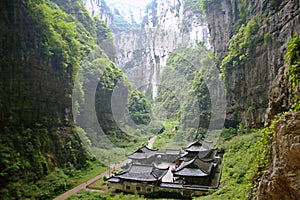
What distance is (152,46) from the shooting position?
163 ft

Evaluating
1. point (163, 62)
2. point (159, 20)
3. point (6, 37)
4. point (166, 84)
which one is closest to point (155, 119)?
point (166, 84)

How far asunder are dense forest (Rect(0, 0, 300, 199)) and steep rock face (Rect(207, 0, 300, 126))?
0.22 ft

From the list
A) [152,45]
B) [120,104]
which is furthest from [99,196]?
[152,45]

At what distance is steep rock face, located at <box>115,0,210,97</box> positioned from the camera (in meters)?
45.5

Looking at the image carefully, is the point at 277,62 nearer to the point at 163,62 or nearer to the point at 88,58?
the point at 88,58

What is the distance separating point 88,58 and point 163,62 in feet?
79.5

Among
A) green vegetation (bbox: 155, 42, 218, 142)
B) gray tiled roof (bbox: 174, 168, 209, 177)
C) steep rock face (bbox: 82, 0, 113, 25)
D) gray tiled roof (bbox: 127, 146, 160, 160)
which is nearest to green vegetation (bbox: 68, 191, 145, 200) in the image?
gray tiled roof (bbox: 174, 168, 209, 177)

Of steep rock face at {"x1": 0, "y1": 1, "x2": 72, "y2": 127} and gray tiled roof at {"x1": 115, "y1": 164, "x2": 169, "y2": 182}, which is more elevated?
A: steep rock face at {"x1": 0, "y1": 1, "x2": 72, "y2": 127}

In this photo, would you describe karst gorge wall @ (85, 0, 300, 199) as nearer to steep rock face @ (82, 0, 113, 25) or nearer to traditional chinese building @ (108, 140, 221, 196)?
traditional chinese building @ (108, 140, 221, 196)

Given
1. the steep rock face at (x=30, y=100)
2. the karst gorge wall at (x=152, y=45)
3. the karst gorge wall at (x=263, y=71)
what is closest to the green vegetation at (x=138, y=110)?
the karst gorge wall at (x=152, y=45)

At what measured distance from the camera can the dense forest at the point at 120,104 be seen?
225 inches

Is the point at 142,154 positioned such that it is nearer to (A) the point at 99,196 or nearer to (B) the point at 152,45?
(A) the point at 99,196

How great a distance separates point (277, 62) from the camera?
12.3 metres

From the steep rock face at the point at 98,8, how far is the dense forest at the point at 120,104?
14668mm
